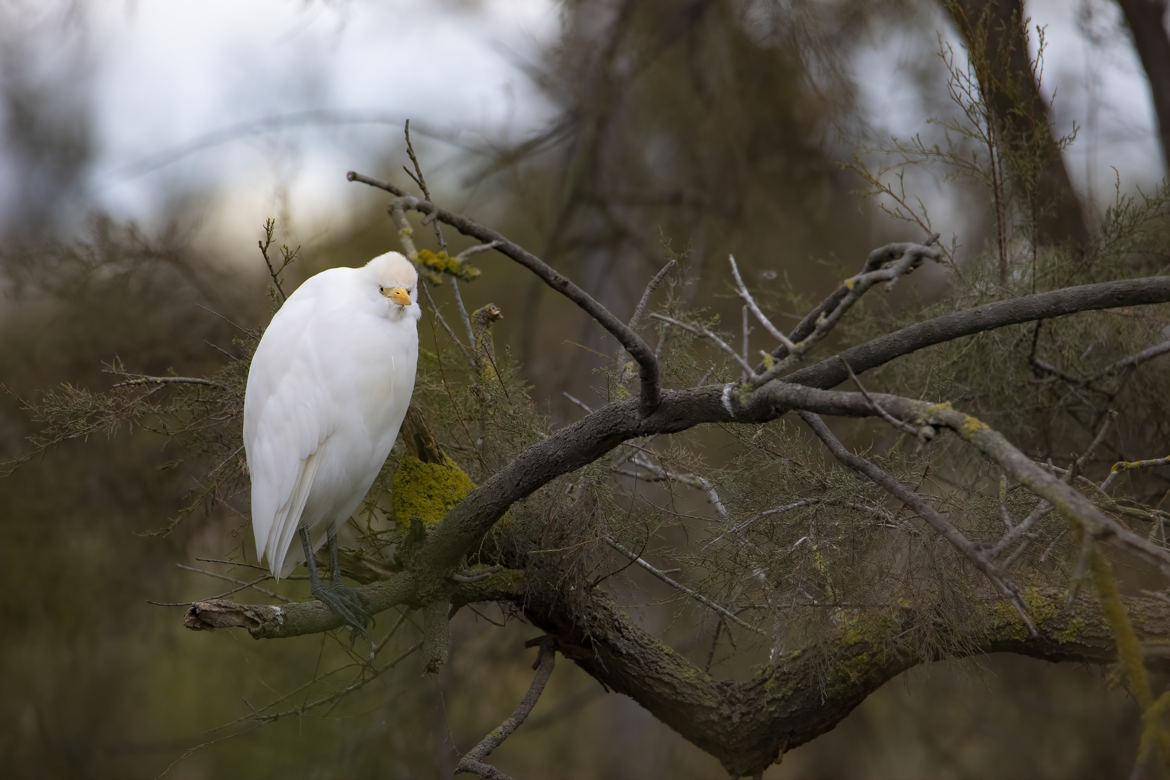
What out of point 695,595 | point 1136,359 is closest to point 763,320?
point 695,595

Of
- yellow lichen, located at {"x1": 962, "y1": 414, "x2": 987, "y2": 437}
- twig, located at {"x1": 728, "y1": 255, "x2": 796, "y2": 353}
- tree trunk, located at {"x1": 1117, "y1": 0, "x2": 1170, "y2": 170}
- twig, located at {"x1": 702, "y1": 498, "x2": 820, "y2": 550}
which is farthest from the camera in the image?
tree trunk, located at {"x1": 1117, "y1": 0, "x2": 1170, "y2": 170}

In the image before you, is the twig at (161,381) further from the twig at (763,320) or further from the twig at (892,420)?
the twig at (892,420)

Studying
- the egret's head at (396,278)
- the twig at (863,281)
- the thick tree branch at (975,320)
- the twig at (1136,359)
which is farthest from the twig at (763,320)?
the twig at (1136,359)

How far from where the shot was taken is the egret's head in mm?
2344

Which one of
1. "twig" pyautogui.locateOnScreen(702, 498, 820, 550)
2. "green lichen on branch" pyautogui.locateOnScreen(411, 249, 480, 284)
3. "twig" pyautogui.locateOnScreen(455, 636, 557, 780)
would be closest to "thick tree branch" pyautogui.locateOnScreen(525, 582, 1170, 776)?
"twig" pyautogui.locateOnScreen(455, 636, 557, 780)

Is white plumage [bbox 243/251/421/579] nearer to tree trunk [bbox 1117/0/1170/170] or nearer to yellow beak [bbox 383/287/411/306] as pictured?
yellow beak [bbox 383/287/411/306]

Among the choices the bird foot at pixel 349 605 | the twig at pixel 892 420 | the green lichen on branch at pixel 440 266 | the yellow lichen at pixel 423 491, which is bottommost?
the bird foot at pixel 349 605

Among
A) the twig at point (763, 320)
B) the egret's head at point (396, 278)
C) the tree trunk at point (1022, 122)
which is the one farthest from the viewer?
the tree trunk at point (1022, 122)

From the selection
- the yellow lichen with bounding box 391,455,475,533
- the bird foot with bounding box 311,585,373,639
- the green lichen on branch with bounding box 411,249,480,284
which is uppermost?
the green lichen on branch with bounding box 411,249,480,284

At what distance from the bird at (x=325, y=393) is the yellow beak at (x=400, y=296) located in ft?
0.12

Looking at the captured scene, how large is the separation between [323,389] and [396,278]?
383mm

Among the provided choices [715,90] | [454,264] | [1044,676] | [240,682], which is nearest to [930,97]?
[715,90]

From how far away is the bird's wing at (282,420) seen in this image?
2461mm

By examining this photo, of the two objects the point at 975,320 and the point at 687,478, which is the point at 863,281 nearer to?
the point at 975,320
